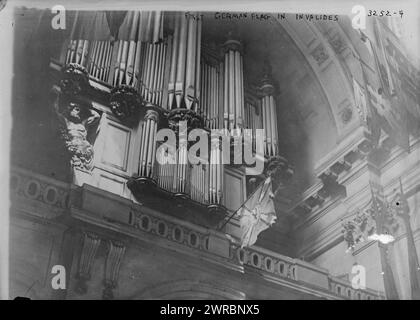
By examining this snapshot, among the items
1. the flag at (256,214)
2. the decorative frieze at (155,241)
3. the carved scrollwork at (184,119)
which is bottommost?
the decorative frieze at (155,241)

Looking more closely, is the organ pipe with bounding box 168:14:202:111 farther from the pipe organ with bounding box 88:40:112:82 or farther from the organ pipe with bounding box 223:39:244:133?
the pipe organ with bounding box 88:40:112:82

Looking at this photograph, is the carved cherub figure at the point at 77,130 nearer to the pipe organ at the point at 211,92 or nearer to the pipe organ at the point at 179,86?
the pipe organ at the point at 179,86

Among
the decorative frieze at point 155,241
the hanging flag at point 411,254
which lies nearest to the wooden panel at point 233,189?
the decorative frieze at point 155,241

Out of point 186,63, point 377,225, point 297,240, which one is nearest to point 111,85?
point 186,63

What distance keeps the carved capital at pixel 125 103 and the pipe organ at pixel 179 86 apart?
3.3 inches

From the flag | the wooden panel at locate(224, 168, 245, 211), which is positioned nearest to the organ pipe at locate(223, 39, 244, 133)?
the wooden panel at locate(224, 168, 245, 211)

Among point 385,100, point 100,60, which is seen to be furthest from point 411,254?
point 100,60

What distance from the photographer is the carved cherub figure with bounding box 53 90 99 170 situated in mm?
8578

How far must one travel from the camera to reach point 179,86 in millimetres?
9625

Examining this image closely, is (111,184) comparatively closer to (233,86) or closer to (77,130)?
(77,130)

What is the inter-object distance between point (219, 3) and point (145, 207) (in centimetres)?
289

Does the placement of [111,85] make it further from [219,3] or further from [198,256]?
[198,256]

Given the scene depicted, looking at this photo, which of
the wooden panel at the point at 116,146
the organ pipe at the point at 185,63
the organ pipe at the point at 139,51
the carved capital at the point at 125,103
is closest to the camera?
the wooden panel at the point at 116,146

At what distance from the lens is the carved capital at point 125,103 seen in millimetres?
9156
